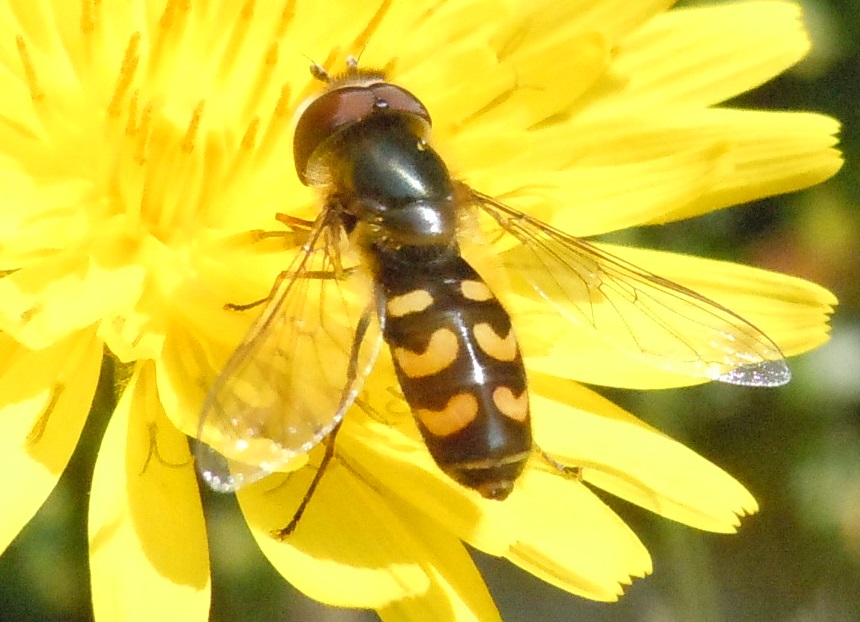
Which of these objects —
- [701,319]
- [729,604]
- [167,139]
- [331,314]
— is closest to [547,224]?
[701,319]

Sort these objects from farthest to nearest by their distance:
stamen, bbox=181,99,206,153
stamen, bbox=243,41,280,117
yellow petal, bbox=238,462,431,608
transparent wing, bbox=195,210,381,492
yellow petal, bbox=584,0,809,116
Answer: yellow petal, bbox=584,0,809,116 < stamen, bbox=243,41,280,117 < stamen, bbox=181,99,206,153 < yellow petal, bbox=238,462,431,608 < transparent wing, bbox=195,210,381,492

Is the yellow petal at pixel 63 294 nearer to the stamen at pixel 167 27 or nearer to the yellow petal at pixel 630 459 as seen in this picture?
the stamen at pixel 167 27

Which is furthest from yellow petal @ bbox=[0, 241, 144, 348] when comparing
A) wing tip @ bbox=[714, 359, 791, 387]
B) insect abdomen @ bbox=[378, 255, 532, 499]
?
wing tip @ bbox=[714, 359, 791, 387]

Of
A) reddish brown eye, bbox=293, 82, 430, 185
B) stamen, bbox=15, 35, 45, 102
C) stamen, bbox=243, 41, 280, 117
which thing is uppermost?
stamen, bbox=15, 35, 45, 102

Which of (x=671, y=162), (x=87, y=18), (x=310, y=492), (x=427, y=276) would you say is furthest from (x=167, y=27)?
(x=671, y=162)

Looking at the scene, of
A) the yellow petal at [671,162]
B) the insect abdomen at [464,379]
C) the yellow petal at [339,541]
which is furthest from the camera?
the yellow petal at [671,162]

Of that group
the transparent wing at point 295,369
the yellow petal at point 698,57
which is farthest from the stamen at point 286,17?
the yellow petal at point 698,57

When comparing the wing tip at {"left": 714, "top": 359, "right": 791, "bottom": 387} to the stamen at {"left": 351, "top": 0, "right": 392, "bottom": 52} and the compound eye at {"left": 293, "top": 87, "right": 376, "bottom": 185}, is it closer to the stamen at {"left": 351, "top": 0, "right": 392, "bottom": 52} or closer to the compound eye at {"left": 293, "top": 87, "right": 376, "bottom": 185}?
the compound eye at {"left": 293, "top": 87, "right": 376, "bottom": 185}

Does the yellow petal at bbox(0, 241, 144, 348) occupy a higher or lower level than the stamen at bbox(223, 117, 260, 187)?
lower
